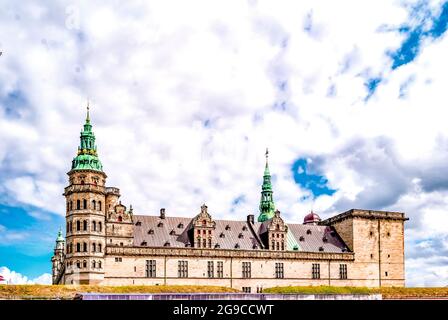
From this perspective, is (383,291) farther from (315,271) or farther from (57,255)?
(57,255)

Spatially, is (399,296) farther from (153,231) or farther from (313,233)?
(153,231)

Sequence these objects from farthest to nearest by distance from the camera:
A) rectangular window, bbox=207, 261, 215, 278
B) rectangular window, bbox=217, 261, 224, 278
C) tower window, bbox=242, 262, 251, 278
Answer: tower window, bbox=242, 262, 251, 278 → rectangular window, bbox=217, 261, 224, 278 → rectangular window, bbox=207, 261, 215, 278

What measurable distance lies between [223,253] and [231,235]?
172 inches

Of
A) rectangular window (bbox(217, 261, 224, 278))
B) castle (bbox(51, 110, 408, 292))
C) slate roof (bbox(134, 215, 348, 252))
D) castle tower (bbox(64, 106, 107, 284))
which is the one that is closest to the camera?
castle tower (bbox(64, 106, 107, 284))

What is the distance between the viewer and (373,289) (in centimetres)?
8069

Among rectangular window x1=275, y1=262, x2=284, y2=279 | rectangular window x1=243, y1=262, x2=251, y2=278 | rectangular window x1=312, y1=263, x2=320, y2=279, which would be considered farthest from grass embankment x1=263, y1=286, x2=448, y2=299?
rectangular window x1=312, y1=263, x2=320, y2=279

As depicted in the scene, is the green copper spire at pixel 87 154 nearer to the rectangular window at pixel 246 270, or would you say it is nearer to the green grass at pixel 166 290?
the green grass at pixel 166 290

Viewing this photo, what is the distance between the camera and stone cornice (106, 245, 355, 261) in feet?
250

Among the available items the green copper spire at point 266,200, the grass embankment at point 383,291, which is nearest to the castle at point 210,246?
the grass embankment at point 383,291

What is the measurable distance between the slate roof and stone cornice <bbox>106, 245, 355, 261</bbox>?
1.00 m

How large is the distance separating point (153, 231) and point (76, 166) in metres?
13.7

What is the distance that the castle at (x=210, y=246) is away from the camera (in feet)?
247

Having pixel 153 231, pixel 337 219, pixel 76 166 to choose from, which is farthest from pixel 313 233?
pixel 76 166

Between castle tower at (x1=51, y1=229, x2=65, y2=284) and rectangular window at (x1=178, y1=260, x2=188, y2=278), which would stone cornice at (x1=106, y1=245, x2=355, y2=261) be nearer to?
rectangular window at (x1=178, y1=260, x2=188, y2=278)
